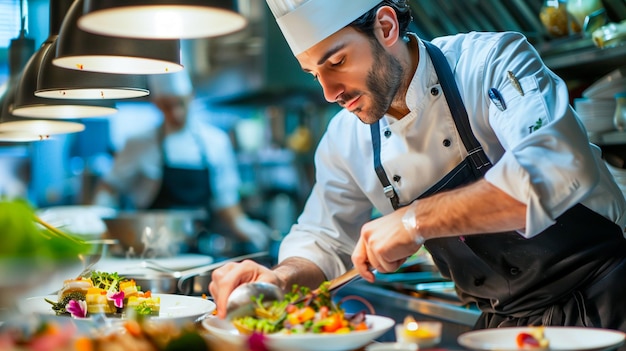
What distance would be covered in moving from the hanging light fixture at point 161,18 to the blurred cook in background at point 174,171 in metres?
3.91

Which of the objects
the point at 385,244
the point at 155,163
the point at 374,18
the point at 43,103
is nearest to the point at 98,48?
the point at 43,103

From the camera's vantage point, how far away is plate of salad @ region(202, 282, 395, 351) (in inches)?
59.1

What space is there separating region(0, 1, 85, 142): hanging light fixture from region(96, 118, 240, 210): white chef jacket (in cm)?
295

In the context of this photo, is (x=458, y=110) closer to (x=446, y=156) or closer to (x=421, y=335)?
(x=446, y=156)

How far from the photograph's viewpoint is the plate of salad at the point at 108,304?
188 cm

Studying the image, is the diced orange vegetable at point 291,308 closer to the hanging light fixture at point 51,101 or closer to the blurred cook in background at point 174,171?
the hanging light fixture at point 51,101

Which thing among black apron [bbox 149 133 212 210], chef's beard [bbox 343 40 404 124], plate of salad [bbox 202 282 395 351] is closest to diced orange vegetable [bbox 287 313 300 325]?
plate of salad [bbox 202 282 395 351]

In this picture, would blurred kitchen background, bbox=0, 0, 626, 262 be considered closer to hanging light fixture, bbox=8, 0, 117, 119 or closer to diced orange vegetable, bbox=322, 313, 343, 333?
hanging light fixture, bbox=8, 0, 117, 119

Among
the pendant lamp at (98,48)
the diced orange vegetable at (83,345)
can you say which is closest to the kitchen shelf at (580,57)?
the pendant lamp at (98,48)

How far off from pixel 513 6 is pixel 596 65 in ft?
1.93

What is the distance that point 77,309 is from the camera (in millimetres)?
1874

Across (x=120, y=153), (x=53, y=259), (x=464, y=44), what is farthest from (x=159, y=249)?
(x=120, y=153)

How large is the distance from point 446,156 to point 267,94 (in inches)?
156

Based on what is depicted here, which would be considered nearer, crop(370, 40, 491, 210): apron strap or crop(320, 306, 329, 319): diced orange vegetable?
crop(320, 306, 329, 319): diced orange vegetable
